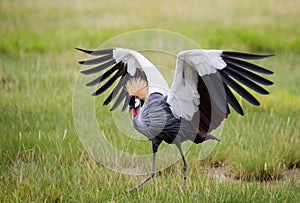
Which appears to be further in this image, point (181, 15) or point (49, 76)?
point (181, 15)

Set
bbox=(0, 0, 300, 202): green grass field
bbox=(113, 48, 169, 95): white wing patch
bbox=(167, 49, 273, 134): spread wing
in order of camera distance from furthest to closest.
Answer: bbox=(113, 48, 169, 95): white wing patch
bbox=(0, 0, 300, 202): green grass field
bbox=(167, 49, 273, 134): spread wing

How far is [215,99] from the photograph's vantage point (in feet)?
15.1

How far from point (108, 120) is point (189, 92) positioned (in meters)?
2.06

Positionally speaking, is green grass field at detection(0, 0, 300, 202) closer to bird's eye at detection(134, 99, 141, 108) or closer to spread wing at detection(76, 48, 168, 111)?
bird's eye at detection(134, 99, 141, 108)

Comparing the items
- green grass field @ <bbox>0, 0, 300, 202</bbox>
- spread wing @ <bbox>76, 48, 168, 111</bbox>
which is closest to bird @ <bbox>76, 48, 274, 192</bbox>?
spread wing @ <bbox>76, 48, 168, 111</bbox>

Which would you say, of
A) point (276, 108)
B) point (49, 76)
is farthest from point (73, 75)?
point (276, 108)

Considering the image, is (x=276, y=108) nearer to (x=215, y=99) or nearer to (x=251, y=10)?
(x=215, y=99)

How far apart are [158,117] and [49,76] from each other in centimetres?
360

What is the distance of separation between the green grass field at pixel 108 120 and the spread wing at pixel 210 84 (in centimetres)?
58

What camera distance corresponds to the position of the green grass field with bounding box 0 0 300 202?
15.4 ft

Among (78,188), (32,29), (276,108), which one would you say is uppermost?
(32,29)

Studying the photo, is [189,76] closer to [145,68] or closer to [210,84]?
[210,84]

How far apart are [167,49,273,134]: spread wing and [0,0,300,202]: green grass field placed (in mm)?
581

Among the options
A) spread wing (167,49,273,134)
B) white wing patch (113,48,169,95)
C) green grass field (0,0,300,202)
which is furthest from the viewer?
white wing patch (113,48,169,95)
